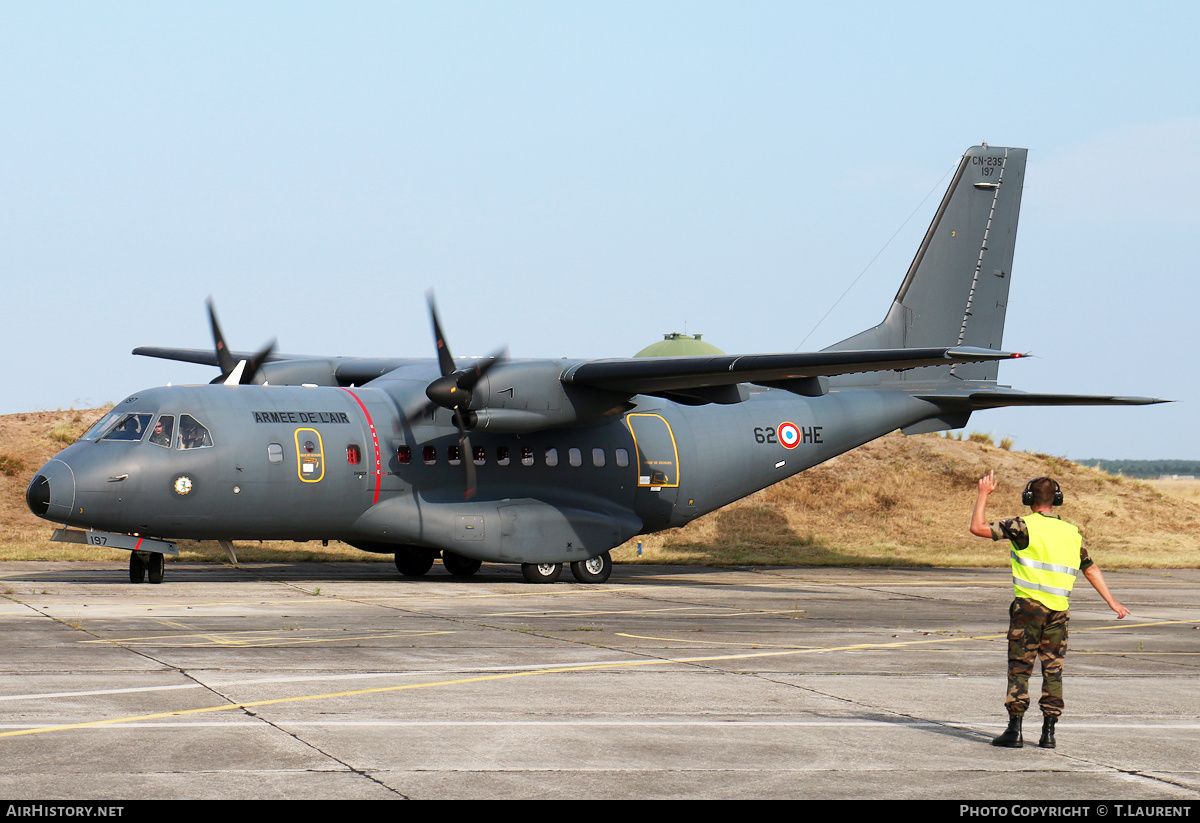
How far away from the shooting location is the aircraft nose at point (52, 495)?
812 inches

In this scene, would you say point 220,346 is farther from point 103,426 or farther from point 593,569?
point 593,569

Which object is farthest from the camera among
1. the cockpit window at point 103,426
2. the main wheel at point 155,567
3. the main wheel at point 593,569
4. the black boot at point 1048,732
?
the main wheel at point 593,569

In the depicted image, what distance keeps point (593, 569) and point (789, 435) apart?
5481 millimetres

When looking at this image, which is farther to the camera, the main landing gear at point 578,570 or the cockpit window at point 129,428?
the main landing gear at point 578,570

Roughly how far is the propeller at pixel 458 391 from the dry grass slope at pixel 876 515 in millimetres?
9727

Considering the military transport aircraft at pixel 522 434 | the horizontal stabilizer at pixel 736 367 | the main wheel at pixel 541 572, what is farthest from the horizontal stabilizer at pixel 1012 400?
the main wheel at pixel 541 572

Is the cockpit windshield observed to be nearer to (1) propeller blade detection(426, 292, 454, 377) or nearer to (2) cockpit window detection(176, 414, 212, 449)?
(2) cockpit window detection(176, 414, 212, 449)

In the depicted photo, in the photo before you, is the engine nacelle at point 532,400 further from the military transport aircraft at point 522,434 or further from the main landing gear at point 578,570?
the main landing gear at point 578,570

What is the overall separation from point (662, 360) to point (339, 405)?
602 cm

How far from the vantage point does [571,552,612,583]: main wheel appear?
84.4 feet

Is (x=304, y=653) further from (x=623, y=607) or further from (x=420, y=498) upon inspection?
(x=420, y=498)

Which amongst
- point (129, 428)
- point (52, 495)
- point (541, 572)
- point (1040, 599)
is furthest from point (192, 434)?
point (1040, 599)

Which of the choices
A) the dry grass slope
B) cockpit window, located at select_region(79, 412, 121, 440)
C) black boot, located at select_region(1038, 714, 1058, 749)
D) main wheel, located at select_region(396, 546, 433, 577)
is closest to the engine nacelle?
main wheel, located at select_region(396, 546, 433, 577)

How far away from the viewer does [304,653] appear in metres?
13.5
